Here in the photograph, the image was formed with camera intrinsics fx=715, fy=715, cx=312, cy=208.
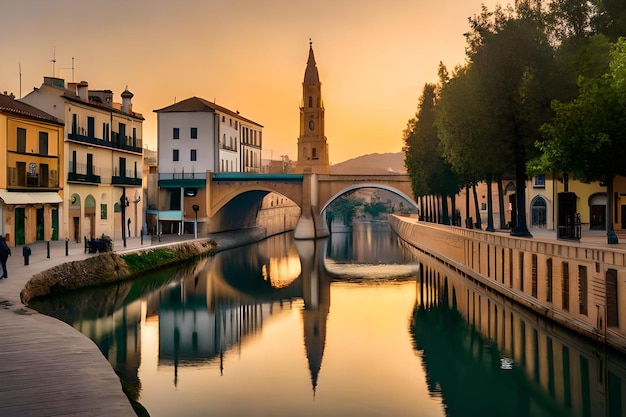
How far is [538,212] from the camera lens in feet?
208

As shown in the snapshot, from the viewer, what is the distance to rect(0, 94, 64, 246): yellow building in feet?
157

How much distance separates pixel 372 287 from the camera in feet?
154

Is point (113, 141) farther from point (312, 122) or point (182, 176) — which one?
point (312, 122)

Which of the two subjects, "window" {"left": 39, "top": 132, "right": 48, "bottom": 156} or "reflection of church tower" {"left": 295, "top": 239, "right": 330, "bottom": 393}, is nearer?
"reflection of church tower" {"left": 295, "top": 239, "right": 330, "bottom": 393}

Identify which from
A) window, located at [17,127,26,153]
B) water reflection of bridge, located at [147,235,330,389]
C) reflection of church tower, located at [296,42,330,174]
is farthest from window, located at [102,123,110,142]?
reflection of church tower, located at [296,42,330,174]

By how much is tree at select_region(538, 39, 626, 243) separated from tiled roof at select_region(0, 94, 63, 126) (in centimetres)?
3487

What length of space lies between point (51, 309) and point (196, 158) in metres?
54.1

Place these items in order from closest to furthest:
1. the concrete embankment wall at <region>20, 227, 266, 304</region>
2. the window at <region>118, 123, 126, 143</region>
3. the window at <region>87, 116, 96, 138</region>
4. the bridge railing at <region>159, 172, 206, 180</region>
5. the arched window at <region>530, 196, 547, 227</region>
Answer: the concrete embankment wall at <region>20, 227, 266, 304</region> < the window at <region>87, 116, 96, 138</region> < the arched window at <region>530, 196, 547, 227</region> < the window at <region>118, 123, 126, 143</region> < the bridge railing at <region>159, 172, 206, 180</region>

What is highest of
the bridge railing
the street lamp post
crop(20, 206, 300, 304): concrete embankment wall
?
the bridge railing

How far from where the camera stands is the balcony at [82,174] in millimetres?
56156

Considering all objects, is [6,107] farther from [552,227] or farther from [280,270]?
[552,227]

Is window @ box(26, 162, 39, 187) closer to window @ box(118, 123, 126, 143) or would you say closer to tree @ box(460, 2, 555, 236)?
window @ box(118, 123, 126, 143)

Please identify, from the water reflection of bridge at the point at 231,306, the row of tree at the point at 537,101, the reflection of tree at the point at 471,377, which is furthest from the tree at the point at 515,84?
the water reflection of bridge at the point at 231,306

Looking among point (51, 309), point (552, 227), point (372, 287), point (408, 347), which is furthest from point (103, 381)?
point (552, 227)
